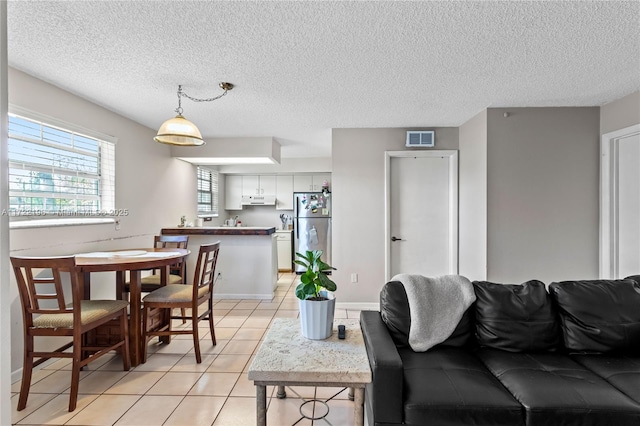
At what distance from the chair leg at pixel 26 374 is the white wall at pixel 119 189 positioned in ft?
1.50

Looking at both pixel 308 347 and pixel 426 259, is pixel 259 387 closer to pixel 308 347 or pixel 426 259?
pixel 308 347

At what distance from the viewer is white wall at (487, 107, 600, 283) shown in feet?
11.4

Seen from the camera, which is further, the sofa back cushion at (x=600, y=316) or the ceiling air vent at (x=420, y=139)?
the ceiling air vent at (x=420, y=139)

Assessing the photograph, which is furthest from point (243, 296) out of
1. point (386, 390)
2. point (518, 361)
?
point (518, 361)

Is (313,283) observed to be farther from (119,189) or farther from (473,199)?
(119,189)

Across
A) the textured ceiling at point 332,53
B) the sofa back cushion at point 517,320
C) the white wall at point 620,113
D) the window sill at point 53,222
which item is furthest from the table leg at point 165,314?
the white wall at point 620,113

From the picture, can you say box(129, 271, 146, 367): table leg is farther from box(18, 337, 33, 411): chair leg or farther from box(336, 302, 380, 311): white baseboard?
box(336, 302, 380, 311): white baseboard

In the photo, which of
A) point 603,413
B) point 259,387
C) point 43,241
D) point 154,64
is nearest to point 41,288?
point 43,241

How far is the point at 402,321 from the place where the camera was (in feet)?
6.56

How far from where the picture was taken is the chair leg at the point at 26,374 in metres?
2.12

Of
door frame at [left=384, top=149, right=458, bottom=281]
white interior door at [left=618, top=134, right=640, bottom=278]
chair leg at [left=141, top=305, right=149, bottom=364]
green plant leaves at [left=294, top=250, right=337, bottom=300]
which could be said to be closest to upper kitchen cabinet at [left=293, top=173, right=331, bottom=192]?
door frame at [left=384, top=149, right=458, bottom=281]

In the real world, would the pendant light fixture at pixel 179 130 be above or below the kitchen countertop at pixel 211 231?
above

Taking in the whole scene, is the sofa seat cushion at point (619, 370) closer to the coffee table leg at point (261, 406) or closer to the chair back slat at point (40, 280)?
the coffee table leg at point (261, 406)

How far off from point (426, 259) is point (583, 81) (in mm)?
2498
